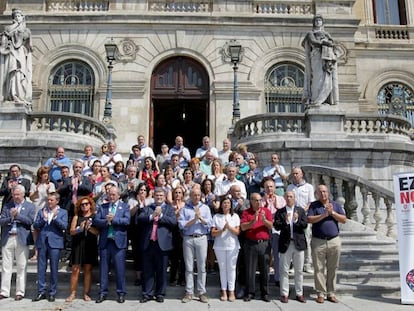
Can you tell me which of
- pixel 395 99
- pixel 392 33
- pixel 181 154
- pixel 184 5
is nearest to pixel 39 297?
pixel 181 154

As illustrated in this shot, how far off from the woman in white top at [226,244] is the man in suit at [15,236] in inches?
120

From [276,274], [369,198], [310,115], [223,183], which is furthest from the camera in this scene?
[310,115]

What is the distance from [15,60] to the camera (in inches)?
527

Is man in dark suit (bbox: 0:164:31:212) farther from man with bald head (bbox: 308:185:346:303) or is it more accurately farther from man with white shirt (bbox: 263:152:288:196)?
man with bald head (bbox: 308:185:346:303)

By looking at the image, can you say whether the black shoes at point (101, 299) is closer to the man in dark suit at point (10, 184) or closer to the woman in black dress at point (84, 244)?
the woman in black dress at point (84, 244)

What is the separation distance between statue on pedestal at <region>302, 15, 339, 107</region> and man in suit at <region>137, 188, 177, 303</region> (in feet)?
25.5

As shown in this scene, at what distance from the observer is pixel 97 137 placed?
14.7 m

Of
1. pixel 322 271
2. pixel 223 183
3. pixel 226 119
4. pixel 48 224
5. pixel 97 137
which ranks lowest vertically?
pixel 322 271

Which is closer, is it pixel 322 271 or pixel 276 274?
pixel 322 271

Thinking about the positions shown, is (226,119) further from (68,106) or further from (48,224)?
(48,224)

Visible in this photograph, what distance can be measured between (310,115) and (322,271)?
22.8ft

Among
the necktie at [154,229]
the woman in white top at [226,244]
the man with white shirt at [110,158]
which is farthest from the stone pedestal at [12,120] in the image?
the woman in white top at [226,244]

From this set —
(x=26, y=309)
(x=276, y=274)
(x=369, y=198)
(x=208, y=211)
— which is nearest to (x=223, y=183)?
(x=208, y=211)

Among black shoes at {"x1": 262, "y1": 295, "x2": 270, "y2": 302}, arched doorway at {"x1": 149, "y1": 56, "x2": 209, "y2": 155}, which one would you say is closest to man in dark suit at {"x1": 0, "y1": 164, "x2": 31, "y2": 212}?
black shoes at {"x1": 262, "y1": 295, "x2": 270, "y2": 302}
